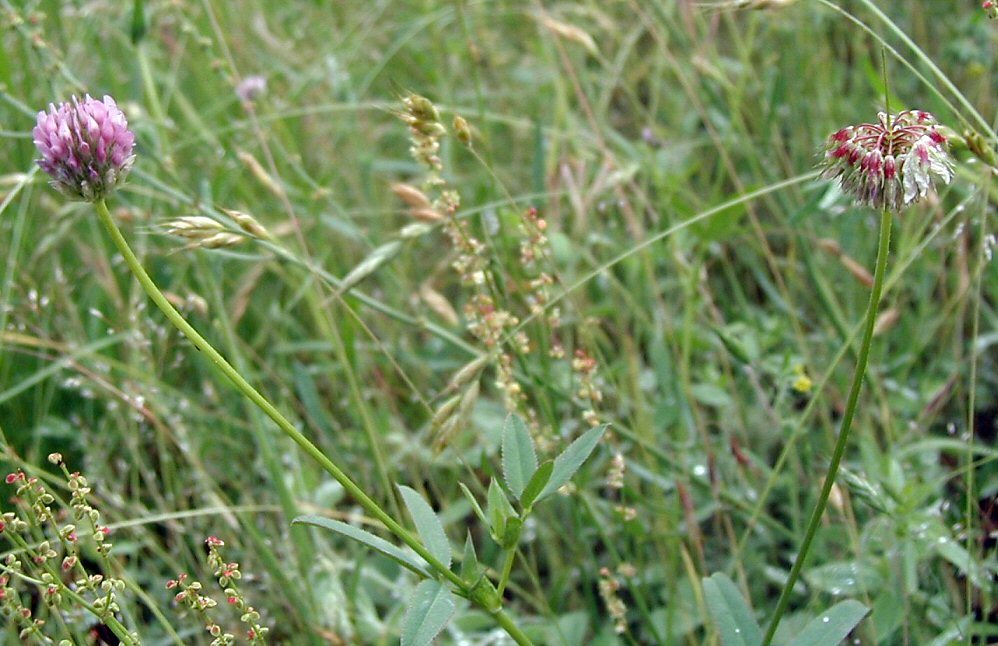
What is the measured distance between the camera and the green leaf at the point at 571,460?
1029 millimetres

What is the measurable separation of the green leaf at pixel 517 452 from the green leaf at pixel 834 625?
1.02 ft

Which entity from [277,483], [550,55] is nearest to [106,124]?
[277,483]

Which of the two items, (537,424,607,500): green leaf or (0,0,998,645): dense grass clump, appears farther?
(0,0,998,645): dense grass clump

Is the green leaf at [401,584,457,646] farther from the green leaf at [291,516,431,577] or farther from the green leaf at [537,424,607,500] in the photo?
the green leaf at [537,424,607,500]

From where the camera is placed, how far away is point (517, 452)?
1105 mm

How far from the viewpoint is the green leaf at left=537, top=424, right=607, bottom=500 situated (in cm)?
103

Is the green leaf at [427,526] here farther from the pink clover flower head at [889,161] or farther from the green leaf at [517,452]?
the pink clover flower head at [889,161]

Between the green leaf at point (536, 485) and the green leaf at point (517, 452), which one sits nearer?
the green leaf at point (536, 485)

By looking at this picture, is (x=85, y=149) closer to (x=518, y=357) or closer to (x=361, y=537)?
(x=361, y=537)

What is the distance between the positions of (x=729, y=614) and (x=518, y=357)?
0.57 m

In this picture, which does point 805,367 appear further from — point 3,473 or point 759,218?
point 3,473

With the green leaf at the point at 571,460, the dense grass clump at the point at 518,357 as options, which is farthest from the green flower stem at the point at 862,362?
the green leaf at the point at 571,460

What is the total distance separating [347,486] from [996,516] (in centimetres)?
115

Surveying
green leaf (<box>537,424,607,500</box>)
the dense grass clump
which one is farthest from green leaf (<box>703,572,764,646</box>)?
green leaf (<box>537,424,607,500</box>)
